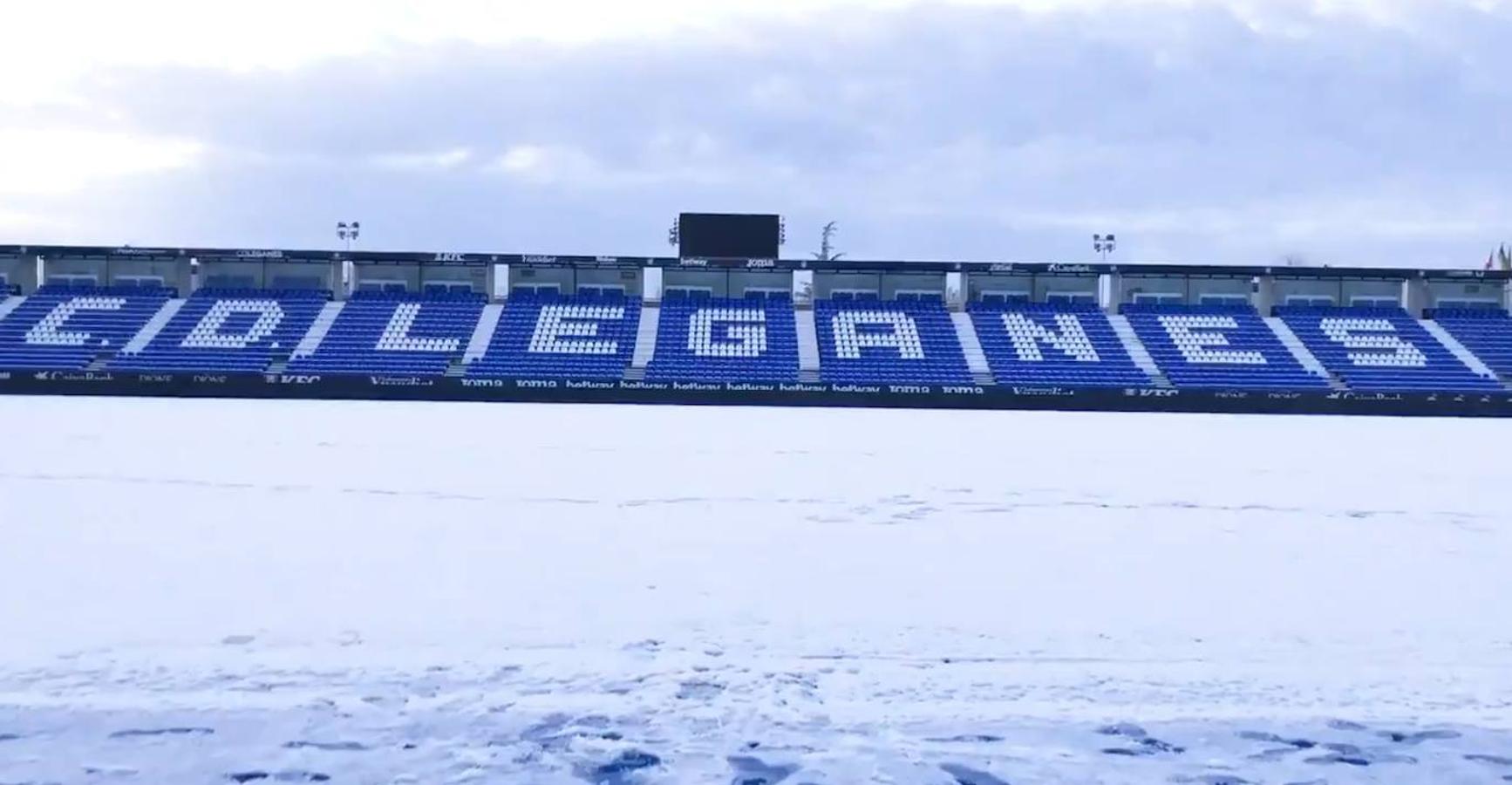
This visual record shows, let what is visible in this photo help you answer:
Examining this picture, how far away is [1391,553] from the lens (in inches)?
354

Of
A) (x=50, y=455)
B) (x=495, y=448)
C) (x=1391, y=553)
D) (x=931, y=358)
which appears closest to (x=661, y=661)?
(x=1391, y=553)

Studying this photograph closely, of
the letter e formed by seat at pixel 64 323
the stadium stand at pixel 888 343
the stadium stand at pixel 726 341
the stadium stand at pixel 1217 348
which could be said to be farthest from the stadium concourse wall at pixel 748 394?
the letter e formed by seat at pixel 64 323

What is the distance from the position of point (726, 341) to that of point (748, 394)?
499 cm

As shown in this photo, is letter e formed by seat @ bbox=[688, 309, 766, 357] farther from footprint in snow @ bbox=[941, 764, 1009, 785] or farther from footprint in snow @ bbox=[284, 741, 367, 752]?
footprint in snow @ bbox=[941, 764, 1009, 785]

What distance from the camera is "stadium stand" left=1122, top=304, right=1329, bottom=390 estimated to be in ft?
124

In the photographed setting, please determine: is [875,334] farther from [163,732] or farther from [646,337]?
[163,732]

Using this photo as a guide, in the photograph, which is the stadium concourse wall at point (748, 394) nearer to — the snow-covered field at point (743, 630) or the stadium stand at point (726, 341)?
the stadium stand at point (726, 341)

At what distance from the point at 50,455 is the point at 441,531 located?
9.83 metres

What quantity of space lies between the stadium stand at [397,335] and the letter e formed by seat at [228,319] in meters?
2.38

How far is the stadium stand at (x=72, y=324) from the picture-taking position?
37500mm

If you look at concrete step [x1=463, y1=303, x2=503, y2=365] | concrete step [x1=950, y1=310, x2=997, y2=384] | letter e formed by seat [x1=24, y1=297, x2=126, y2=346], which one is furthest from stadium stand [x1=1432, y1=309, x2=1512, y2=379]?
letter e formed by seat [x1=24, y1=297, x2=126, y2=346]

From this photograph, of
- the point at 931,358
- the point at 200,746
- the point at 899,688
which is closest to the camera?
the point at 200,746

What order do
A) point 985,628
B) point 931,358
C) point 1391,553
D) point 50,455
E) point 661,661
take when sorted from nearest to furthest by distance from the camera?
point 661,661, point 985,628, point 1391,553, point 50,455, point 931,358

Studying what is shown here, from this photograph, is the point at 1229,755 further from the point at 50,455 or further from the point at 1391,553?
the point at 50,455
